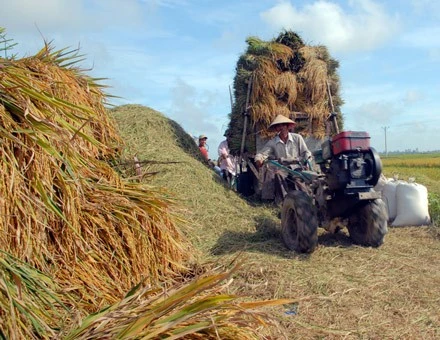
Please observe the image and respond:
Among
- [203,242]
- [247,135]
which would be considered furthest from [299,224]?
[247,135]

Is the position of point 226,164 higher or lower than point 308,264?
higher

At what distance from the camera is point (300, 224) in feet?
17.4

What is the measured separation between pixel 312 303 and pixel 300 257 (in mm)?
1259

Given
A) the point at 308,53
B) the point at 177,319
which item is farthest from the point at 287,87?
the point at 177,319

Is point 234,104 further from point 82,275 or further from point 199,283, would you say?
point 199,283

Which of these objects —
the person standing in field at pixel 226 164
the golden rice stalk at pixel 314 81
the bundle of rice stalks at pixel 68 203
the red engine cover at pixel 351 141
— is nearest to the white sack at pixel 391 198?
the golden rice stalk at pixel 314 81

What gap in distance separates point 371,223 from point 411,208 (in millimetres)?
2139

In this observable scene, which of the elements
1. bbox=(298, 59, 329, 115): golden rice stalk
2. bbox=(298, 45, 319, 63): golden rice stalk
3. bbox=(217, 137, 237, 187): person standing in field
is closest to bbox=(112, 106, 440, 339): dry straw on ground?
bbox=(217, 137, 237, 187): person standing in field

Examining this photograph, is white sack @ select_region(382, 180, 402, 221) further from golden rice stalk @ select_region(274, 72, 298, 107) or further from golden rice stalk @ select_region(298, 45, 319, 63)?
golden rice stalk @ select_region(298, 45, 319, 63)

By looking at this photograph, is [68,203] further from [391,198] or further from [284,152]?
[391,198]

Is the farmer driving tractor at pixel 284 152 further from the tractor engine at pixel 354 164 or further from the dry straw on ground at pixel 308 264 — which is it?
the tractor engine at pixel 354 164

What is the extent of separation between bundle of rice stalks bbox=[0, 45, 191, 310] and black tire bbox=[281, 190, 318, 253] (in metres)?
1.64

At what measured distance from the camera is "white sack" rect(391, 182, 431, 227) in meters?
7.43

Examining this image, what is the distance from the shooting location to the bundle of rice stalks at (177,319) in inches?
88.4
